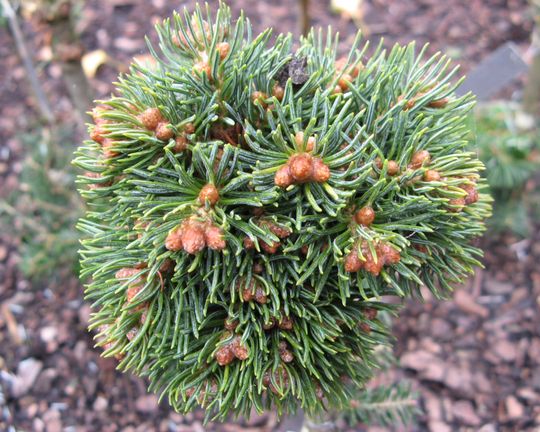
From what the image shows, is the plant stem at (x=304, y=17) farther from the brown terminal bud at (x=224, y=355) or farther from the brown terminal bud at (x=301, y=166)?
the brown terminal bud at (x=224, y=355)

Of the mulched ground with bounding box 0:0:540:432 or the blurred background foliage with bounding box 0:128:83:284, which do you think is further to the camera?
the blurred background foliage with bounding box 0:128:83:284

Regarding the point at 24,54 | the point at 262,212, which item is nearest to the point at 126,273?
the point at 262,212

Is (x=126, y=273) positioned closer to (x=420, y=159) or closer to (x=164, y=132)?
(x=164, y=132)

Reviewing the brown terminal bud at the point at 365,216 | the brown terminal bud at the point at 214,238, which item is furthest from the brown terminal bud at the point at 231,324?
the brown terminal bud at the point at 365,216

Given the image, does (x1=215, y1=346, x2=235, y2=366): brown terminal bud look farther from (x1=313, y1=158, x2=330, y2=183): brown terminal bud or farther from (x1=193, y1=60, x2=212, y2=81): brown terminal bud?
(x1=193, y1=60, x2=212, y2=81): brown terminal bud

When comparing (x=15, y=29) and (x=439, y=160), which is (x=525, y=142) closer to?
(x=439, y=160)

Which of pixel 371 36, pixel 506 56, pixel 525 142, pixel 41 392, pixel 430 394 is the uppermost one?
pixel 371 36

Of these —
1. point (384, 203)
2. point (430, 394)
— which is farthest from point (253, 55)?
point (430, 394)

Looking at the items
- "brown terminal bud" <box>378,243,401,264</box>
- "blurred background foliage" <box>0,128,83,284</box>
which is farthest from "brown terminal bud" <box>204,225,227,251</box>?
"blurred background foliage" <box>0,128,83,284</box>
